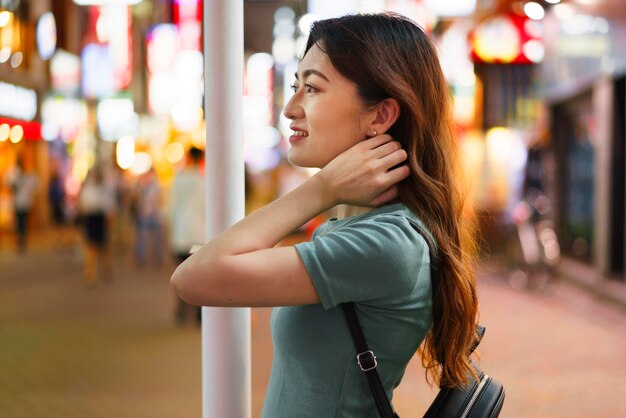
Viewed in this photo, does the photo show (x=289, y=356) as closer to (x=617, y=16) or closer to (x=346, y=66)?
(x=346, y=66)

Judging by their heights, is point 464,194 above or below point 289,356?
above

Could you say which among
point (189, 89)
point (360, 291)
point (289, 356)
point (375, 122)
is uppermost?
point (375, 122)

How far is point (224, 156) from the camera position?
2107mm

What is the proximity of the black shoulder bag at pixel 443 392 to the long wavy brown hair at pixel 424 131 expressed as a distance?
0.03 metres

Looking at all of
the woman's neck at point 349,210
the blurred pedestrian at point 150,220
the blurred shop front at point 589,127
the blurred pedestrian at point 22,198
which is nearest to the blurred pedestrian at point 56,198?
the blurred pedestrian at point 22,198

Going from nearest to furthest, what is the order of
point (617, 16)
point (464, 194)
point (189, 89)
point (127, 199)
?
point (464, 194), point (617, 16), point (127, 199), point (189, 89)

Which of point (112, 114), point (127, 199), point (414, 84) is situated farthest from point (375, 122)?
point (112, 114)

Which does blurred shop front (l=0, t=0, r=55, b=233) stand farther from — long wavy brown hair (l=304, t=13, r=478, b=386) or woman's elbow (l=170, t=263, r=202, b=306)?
woman's elbow (l=170, t=263, r=202, b=306)

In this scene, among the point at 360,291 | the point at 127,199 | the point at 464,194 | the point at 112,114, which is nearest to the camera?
the point at 360,291

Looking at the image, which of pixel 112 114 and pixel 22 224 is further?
pixel 112 114

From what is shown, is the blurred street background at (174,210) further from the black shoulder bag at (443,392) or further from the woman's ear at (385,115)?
the black shoulder bag at (443,392)

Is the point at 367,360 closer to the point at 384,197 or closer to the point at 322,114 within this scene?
the point at 384,197

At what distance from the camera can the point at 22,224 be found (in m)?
18.8

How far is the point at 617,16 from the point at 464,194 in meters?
9.86
